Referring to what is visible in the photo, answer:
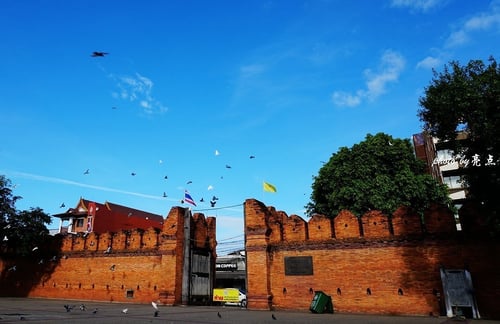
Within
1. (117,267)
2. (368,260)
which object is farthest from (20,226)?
(368,260)

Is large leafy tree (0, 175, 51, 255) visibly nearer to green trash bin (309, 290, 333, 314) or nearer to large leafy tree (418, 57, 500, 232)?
green trash bin (309, 290, 333, 314)

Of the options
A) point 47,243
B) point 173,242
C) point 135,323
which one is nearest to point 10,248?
point 47,243

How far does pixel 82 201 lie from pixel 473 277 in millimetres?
48779

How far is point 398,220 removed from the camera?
16.1 meters

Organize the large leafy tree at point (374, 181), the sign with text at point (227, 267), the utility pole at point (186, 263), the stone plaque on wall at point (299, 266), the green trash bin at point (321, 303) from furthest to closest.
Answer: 1. the sign with text at point (227, 267)
2. the large leafy tree at point (374, 181)
3. the utility pole at point (186, 263)
4. the stone plaque on wall at point (299, 266)
5. the green trash bin at point (321, 303)

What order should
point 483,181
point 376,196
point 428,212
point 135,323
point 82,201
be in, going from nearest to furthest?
1. point 135,323
2. point 483,181
3. point 428,212
4. point 376,196
5. point 82,201

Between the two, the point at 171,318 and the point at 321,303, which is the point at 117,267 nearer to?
the point at 171,318

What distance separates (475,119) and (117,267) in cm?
2005

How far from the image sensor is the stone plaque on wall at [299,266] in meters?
17.2

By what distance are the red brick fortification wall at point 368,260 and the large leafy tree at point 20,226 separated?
15.5 meters

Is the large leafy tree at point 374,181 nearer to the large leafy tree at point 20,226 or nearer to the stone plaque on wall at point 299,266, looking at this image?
the stone plaque on wall at point 299,266

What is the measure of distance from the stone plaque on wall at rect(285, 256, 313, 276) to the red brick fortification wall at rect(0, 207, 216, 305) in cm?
634

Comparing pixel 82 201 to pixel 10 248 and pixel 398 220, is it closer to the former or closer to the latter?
pixel 10 248

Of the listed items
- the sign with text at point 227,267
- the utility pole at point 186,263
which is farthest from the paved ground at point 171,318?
the sign with text at point 227,267
